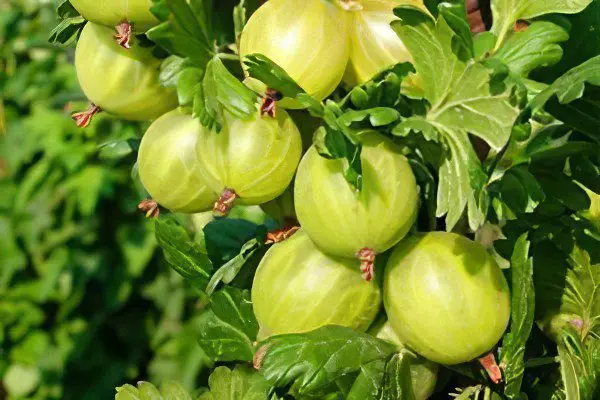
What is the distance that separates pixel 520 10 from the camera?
64 centimetres

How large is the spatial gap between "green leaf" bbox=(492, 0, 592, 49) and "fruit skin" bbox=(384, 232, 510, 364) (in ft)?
0.51

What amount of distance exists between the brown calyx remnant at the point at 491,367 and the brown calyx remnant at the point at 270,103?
24 centimetres

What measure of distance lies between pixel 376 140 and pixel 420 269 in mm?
99

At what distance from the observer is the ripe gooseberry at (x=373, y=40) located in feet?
2.16

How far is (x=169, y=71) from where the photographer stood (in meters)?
0.71

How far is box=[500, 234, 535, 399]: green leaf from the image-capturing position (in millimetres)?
647

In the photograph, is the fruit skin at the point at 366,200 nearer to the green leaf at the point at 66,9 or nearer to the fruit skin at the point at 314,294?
the fruit skin at the point at 314,294

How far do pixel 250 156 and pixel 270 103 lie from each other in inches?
1.7

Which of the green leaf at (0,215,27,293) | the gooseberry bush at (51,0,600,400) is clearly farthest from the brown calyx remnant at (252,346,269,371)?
the green leaf at (0,215,27,293)

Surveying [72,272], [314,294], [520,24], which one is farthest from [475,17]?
[72,272]

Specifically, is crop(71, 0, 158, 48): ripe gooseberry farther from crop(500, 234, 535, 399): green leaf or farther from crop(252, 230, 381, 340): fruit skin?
crop(500, 234, 535, 399): green leaf

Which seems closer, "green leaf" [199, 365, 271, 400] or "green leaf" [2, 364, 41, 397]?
"green leaf" [199, 365, 271, 400]

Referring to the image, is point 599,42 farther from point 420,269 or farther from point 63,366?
point 63,366

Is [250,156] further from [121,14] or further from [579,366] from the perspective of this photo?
[579,366]
